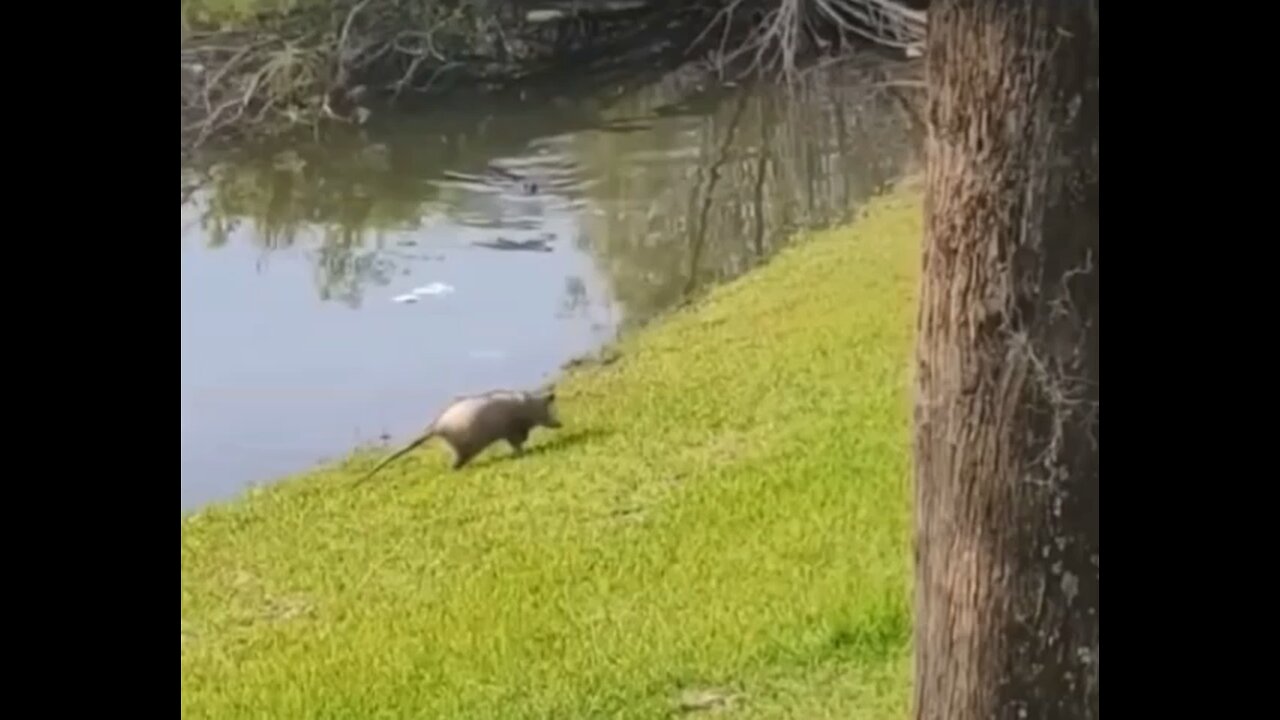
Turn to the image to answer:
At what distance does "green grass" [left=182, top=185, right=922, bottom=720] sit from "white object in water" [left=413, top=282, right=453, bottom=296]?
81cm

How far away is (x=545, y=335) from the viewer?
5301 millimetres

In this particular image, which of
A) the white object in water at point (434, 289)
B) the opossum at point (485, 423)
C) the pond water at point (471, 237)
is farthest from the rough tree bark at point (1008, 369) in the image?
the white object in water at point (434, 289)

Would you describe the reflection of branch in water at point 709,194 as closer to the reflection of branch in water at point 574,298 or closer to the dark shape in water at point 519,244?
the reflection of branch in water at point 574,298

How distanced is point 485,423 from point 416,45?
2782 millimetres

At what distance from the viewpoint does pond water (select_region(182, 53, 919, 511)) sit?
189 inches

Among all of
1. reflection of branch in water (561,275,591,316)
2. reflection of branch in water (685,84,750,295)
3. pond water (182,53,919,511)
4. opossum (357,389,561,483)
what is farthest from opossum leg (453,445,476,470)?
reflection of branch in water (685,84,750,295)

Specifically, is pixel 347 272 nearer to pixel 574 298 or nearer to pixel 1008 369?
pixel 574 298

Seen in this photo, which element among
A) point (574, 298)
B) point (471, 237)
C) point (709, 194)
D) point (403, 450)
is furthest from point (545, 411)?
point (709, 194)

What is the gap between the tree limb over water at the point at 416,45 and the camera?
20.6 ft

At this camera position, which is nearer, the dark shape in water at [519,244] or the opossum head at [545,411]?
the opossum head at [545,411]

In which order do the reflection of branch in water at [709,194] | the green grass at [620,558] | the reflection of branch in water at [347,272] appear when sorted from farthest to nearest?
the reflection of branch in water at [709,194] → the reflection of branch in water at [347,272] → the green grass at [620,558]
